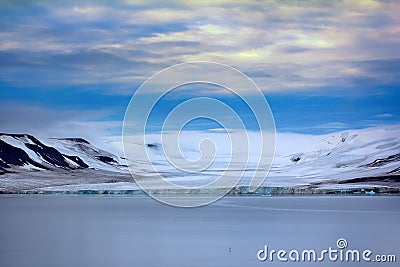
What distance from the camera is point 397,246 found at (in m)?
15.3

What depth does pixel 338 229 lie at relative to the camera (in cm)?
1991

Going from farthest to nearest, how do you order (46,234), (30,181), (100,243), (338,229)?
1. (30,181)
2. (338,229)
3. (46,234)
4. (100,243)

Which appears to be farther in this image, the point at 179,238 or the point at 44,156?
the point at 44,156

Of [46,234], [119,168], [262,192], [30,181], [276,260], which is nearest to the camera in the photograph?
[276,260]

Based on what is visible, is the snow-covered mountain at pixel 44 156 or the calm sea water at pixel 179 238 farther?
the snow-covered mountain at pixel 44 156

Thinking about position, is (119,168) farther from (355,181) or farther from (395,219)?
(395,219)

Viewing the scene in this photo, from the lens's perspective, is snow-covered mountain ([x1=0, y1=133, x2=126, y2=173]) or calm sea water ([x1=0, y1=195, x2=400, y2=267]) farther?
snow-covered mountain ([x1=0, y1=133, x2=126, y2=173])

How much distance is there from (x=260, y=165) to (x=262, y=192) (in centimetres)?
1604

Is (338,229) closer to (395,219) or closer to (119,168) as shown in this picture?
(395,219)

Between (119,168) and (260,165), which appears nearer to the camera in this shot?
(260,165)

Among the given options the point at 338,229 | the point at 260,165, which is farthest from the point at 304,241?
the point at 260,165

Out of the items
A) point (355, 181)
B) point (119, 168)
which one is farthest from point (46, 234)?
point (355, 181)

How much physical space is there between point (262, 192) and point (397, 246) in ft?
119

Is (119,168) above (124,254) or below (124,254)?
above
